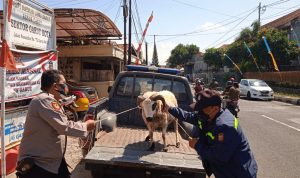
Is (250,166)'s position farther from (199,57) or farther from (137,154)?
(199,57)

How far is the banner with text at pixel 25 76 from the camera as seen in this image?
6.25 meters

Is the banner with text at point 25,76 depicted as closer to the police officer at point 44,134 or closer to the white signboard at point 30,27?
the white signboard at point 30,27

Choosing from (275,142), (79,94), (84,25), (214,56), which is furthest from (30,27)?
(214,56)

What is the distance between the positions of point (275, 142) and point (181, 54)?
8862 cm

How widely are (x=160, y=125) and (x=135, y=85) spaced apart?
6.35 feet

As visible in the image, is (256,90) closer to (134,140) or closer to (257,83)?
(257,83)

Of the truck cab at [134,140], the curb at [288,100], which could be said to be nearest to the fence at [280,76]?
the curb at [288,100]

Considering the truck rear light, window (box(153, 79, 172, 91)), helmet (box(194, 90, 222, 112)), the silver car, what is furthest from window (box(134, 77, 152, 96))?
the silver car

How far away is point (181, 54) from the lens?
9750cm

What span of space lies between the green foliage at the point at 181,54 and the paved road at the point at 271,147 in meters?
82.4

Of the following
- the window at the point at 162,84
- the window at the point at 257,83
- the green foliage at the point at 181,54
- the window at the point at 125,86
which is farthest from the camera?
the green foliage at the point at 181,54

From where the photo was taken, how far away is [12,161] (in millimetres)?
6086

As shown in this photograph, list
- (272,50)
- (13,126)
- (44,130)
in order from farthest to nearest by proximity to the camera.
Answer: (272,50)
(13,126)
(44,130)

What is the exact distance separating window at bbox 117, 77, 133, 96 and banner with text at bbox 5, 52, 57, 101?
1687mm
